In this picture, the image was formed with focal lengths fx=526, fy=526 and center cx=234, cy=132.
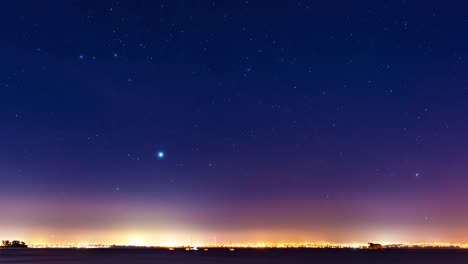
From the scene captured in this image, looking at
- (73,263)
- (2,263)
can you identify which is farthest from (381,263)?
(2,263)

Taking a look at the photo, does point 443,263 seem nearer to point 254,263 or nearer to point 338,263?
point 338,263

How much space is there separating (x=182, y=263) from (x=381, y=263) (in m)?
50.3

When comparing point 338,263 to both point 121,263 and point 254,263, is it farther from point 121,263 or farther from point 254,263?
point 121,263

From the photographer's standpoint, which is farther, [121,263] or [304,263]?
[304,263]

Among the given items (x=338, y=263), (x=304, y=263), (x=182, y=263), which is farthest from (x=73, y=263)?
(x=338, y=263)

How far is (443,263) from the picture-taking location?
126188mm

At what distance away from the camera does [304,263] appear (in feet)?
416

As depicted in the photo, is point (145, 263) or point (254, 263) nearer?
point (145, 263)

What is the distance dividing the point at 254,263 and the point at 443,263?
45423mm

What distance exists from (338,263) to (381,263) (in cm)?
1149

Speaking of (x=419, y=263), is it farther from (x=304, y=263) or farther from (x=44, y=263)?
(x=44, y=263)

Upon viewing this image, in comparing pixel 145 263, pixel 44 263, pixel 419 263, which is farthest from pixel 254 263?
pixel 44 263

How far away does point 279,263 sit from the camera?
127 meters

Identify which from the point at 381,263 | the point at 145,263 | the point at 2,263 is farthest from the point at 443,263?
the point at 2,263
